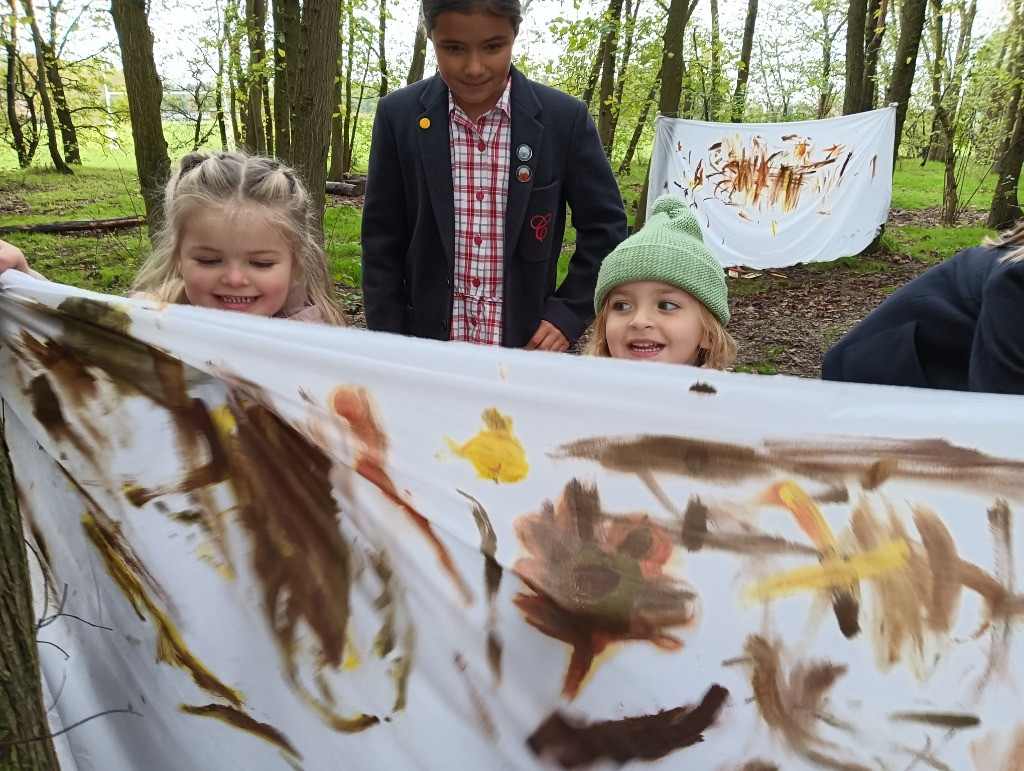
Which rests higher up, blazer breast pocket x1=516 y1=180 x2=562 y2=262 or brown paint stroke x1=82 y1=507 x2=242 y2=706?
blazer breast pocket x1=516 y1=180 x2=562 y2=262

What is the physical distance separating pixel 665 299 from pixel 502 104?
750 millimetres

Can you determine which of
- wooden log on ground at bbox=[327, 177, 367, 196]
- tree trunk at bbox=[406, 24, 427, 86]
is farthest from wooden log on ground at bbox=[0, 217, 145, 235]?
tree trunk at bbox=[406, 24, 427, 86]

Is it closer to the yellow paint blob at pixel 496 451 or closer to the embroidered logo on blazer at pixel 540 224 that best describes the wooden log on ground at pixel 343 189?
the embroidered logo on blazer at pixel 540 224

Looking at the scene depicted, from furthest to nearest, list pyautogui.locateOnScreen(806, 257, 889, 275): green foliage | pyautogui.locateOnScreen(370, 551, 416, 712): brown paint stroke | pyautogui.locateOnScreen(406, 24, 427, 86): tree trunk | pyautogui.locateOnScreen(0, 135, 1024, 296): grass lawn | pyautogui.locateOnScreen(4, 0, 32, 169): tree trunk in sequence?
pyautogui.locateOnScreen(4, 0, 32, 169): tree trunk, pyautogui.locateOnScreen(406, 24, 427, 86): tree trunk, pyautogui.locateOnScreen(806, 257, 889, 275): green foliage, pyautogui.locateOnScreen(0, 135, 1024, 296): grass lawn, pyautogui.locateOnScreen(370, 551, 416, 712): brown paint stroke

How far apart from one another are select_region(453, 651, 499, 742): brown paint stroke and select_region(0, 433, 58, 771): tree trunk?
70cm

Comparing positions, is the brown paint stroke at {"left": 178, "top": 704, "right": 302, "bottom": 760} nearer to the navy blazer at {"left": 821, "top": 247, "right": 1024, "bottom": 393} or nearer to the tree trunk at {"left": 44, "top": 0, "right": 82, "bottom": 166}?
the navy blazer at {"left": 821, "top": 247, "right": 1024, "bottom": 393}

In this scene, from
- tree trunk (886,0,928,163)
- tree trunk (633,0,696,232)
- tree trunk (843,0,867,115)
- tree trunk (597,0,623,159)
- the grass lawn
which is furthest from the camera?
tree trunk (597,0,623,159)

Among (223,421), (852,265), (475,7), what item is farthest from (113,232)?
(223,421)

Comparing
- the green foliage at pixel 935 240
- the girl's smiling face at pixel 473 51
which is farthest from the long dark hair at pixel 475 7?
the green foliage at pixel 935 240

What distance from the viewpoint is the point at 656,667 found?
1.20m

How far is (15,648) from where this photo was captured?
3.90 ft

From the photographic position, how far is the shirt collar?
2.00 m

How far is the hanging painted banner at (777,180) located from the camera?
7594mm

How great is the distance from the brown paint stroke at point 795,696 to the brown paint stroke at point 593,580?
0.12 meters
